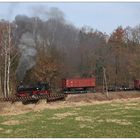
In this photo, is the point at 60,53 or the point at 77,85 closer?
the point at 77,85

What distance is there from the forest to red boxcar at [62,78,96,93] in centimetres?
561

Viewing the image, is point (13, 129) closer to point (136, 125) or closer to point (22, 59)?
point (136, 125)

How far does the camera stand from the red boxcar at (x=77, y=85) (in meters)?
61.4

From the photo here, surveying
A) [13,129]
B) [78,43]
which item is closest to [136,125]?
[13,129]

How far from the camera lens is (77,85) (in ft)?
203

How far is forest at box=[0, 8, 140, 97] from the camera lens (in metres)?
58.5

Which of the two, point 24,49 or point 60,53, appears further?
point 60,53

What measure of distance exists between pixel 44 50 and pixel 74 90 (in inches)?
503

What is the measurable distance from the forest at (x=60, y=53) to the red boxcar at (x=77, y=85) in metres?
5.61

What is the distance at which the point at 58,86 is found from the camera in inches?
2746

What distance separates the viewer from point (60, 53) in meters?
78.1

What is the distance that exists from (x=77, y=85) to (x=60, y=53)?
1736 centimetres

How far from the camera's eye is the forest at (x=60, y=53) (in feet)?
192

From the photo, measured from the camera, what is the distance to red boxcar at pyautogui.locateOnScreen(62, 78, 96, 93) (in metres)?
61.4
